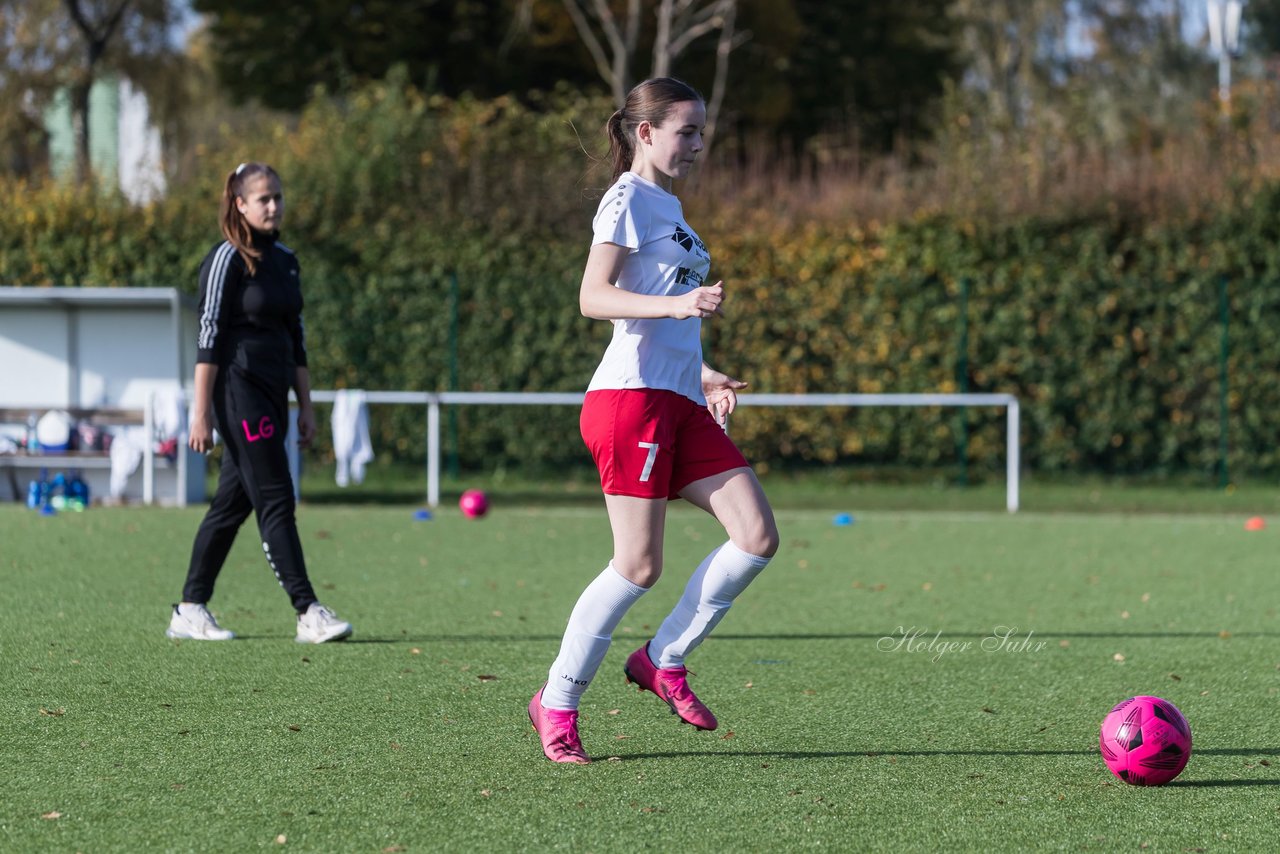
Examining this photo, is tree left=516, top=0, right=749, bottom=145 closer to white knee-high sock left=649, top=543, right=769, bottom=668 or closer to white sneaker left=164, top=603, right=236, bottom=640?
white sneaker left=164, top=603, right=236, bottom=640

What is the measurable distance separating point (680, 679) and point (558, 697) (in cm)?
41

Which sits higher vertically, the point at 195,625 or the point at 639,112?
the point at 639,112

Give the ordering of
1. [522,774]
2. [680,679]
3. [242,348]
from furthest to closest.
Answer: [242,348] < [680,679] < [522,774]

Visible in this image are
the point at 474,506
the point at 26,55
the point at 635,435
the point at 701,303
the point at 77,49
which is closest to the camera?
the point at 701,303

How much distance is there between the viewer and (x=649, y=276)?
403 cm

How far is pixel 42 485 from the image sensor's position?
13.6 metres

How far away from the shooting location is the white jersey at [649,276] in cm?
396

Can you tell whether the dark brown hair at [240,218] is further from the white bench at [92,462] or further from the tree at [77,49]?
the tree at [77,49]

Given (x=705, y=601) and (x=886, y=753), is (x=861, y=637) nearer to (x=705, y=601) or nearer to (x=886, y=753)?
(x=886, y=753)

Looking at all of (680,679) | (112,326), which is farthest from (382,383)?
(680,679)

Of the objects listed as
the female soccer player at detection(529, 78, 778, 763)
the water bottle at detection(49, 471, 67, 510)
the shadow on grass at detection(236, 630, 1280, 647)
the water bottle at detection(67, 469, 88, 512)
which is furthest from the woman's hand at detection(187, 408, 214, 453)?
the water bottle at detection(49, 471, 67, 510)

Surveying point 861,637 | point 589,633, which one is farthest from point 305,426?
point 589,633

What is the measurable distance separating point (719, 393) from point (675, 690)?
0.86 meters

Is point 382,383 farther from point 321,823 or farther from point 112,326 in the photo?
point 321,823
